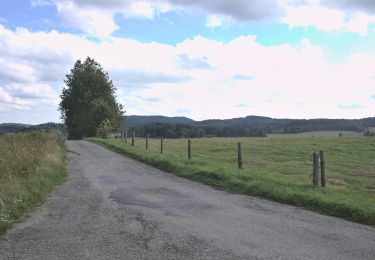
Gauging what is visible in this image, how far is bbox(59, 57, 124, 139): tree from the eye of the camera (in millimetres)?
74500

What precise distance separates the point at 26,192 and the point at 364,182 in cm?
1525

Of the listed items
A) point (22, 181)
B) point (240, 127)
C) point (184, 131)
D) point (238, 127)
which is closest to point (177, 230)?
point (22, 181)

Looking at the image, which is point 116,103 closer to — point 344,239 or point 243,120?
point 344,239

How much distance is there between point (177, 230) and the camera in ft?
29.6

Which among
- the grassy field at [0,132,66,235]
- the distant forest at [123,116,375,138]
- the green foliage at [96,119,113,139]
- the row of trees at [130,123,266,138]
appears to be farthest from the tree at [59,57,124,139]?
the grassy field at [0,132,66,235]

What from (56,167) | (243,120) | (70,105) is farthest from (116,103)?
(243,120)

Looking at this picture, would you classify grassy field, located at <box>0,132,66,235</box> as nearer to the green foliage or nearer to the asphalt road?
the asphalt road

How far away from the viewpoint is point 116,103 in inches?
3194

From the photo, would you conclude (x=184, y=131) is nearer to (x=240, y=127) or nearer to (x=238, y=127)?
(x=238, y=127)

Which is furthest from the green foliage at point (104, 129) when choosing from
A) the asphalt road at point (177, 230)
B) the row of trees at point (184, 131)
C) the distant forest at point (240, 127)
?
the asphalt road at point (177, 230)

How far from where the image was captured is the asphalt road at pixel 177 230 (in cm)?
751

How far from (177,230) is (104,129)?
61827 mm

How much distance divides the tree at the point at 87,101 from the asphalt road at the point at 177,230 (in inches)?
2422

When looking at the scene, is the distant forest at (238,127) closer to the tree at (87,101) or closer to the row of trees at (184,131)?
the row of trees at (184,131)
